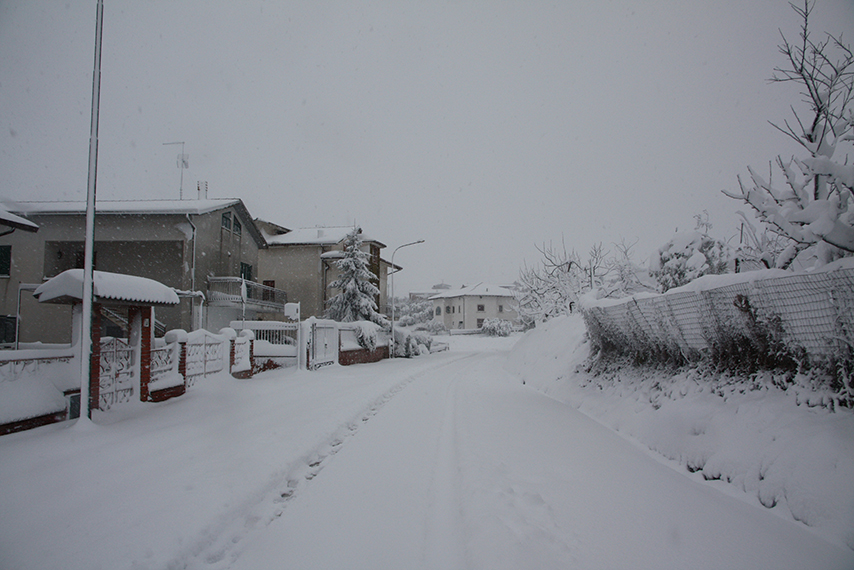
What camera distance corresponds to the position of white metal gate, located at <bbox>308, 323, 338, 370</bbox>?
16250mm

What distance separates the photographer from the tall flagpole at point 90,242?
6.36 m

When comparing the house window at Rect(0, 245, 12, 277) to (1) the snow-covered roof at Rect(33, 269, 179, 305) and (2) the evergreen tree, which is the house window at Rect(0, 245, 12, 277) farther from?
(1) the snow-covered roof at Rect(33, 269, 179, 305)

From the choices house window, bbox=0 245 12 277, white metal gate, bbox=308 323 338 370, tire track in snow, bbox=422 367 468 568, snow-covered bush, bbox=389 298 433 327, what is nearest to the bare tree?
tire track in snow, bbox=422 367 468 568

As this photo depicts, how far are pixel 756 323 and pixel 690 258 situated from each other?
4.90 metres

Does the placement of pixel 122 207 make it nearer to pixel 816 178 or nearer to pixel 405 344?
pixel 405 344

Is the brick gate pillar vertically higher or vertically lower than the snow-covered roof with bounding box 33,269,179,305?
lower

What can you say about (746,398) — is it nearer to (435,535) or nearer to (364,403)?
(435,535)

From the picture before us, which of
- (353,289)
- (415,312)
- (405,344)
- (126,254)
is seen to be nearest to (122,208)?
(126,254)

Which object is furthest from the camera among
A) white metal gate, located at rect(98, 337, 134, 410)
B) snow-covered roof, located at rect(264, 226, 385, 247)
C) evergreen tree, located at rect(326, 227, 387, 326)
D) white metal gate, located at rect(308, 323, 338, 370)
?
snow-covered roof, located at rect(264, 226, 385, 247)

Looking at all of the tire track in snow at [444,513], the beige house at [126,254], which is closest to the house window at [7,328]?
the beige house at [126,254]

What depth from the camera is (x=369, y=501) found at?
13.2 ft

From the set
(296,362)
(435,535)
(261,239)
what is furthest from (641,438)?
(261,239)

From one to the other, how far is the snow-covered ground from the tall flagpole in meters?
0.76

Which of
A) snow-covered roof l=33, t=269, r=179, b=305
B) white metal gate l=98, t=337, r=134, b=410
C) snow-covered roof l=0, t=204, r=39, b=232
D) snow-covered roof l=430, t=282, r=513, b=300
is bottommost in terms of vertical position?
white metal gate l=98, t=337, r=134, b=410
